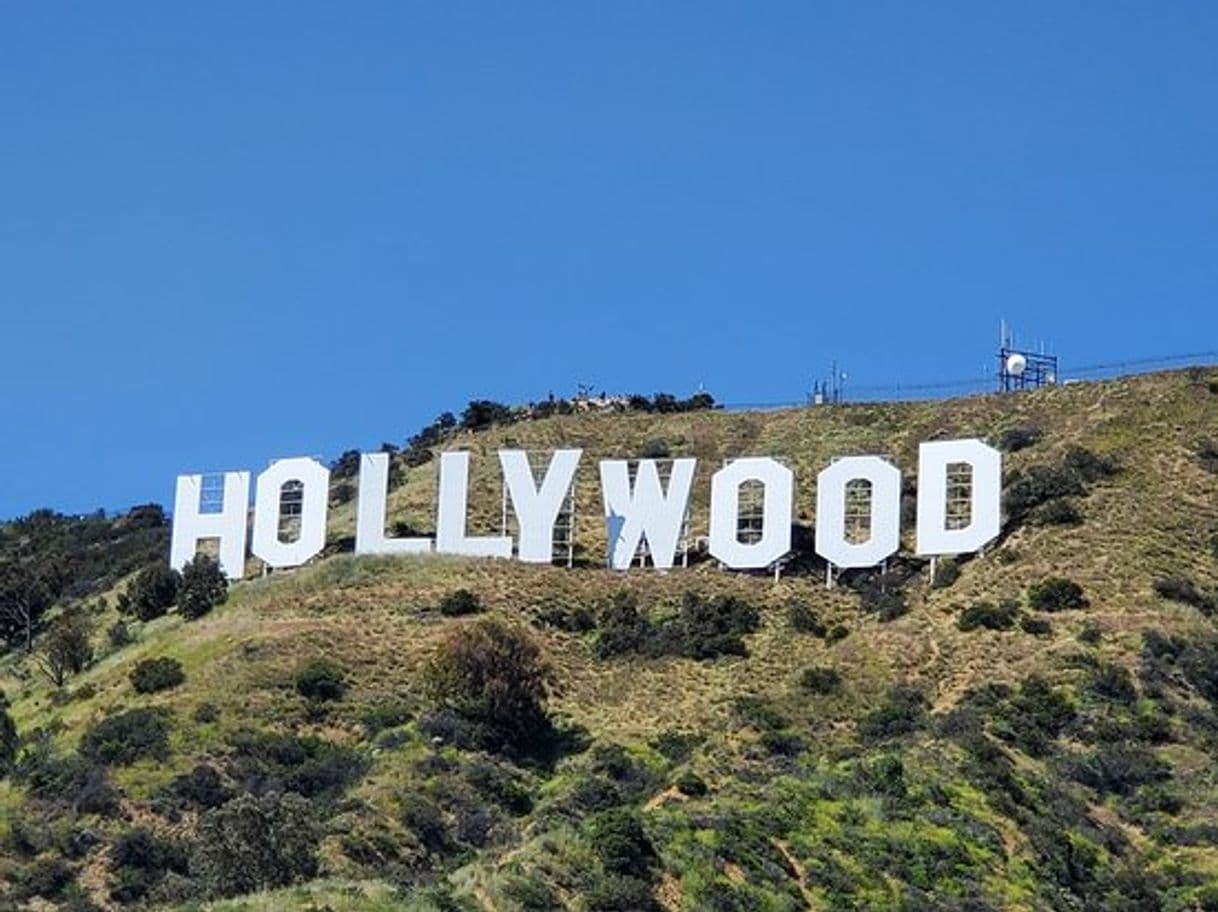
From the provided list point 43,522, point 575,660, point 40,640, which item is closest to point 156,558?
point 40,640

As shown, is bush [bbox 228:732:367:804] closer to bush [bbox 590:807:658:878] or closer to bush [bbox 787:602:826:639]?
bush [bbox 590:807:658:878]

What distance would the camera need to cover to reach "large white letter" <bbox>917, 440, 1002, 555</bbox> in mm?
84188

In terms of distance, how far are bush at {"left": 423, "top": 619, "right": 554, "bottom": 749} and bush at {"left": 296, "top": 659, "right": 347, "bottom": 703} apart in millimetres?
2809

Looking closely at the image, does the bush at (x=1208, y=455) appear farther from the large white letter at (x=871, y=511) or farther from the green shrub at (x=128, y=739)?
the green shrub at (x=128, y=739)

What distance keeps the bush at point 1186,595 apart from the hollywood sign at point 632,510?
5831 mm

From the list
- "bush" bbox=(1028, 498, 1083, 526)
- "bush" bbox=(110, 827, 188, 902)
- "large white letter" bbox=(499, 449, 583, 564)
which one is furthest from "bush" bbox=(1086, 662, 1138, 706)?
"bush" bbox=(110, 827, 188, 902)

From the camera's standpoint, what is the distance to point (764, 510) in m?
87.9

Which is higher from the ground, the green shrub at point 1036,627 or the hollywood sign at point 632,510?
the hollywood sign at point 632,510

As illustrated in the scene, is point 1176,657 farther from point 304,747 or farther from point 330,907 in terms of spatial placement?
point 330,907

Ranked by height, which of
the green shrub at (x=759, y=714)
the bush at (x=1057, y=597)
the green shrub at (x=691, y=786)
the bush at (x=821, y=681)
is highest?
the bush at (x=1057, y=597)

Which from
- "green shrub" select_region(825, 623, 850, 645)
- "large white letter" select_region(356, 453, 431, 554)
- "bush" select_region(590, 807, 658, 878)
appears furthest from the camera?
"large white letter" select_region(356, 453, 431, 554)

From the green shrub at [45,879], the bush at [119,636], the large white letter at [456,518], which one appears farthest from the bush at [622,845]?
the bush at [119,636]

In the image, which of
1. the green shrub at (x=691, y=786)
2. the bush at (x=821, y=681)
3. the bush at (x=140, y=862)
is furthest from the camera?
the bush at (x=821, y=681)

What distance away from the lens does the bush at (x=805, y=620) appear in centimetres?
8469
